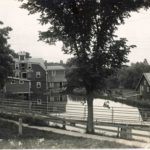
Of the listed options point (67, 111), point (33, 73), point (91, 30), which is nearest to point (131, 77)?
point (33, 73)

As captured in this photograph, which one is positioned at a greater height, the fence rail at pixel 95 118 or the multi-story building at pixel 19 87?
the multi-story building at pixel 19 87

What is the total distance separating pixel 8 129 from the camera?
2370 centimetres

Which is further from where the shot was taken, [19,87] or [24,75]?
[24,75]

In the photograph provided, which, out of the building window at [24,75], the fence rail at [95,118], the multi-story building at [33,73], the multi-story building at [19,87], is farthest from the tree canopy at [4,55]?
the building window at [24,75]

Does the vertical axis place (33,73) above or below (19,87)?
above

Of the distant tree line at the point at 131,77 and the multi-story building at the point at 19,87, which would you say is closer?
the multi-story building at the point at 19,87

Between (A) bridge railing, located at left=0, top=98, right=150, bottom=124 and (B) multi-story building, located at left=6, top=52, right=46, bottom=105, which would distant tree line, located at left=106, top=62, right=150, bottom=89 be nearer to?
(B) multi-story building, located at left=6, top=52, right=46, bottom=105

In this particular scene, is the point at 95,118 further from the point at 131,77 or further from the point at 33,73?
the point at 131,77

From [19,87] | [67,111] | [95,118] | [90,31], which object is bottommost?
[95,118]

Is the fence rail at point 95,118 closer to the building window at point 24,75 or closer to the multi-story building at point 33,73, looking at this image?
the multi-story building at point 33,73

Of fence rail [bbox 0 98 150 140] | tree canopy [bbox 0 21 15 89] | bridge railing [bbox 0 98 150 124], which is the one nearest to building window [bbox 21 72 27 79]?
bridge railing [bbox 0 98 150 124]

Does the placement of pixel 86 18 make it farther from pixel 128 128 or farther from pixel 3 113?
pixel 3 113

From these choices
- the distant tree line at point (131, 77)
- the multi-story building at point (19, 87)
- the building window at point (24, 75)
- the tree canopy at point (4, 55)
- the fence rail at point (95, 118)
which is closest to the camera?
the fence rail at point (95, 118)

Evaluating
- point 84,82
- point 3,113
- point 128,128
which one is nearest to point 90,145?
point 128,128
